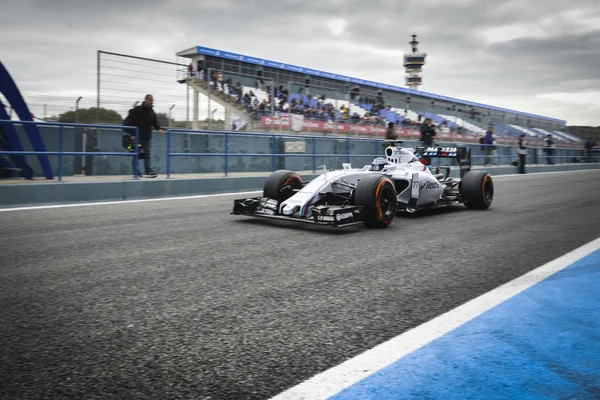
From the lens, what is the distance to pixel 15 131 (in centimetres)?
981

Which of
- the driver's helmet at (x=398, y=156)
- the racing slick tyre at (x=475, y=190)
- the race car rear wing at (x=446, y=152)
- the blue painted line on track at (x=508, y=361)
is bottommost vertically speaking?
the blue painted line on track at (x=508, y=361)

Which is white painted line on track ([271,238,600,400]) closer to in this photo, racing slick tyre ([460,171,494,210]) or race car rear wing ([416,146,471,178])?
racing slick tyre ([460,171,494,210])

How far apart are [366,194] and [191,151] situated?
319 inches

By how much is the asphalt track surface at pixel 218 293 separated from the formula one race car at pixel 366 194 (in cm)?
22

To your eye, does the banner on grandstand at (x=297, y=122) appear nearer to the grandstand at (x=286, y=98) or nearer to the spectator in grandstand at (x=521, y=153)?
the grandstand at (x=286, y=98)

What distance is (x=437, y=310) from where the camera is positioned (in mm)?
3066

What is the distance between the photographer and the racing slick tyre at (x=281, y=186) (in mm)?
6945

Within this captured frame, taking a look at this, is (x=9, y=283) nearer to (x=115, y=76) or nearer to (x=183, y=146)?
(x=115, y=76)

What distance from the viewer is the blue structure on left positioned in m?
9.83

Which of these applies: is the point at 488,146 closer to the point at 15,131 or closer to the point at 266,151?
the point at 266,151

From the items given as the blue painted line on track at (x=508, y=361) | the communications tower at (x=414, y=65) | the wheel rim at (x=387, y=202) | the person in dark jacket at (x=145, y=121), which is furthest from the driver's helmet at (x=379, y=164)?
the communications tower at (x=414, y=65)

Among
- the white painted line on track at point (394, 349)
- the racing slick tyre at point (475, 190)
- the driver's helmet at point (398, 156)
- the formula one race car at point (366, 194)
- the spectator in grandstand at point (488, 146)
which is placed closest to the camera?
the white painted line on track at point (394, 349)

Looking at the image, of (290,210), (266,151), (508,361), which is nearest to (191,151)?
(266,151)

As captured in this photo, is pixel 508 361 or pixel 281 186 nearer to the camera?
pixel 508 361
